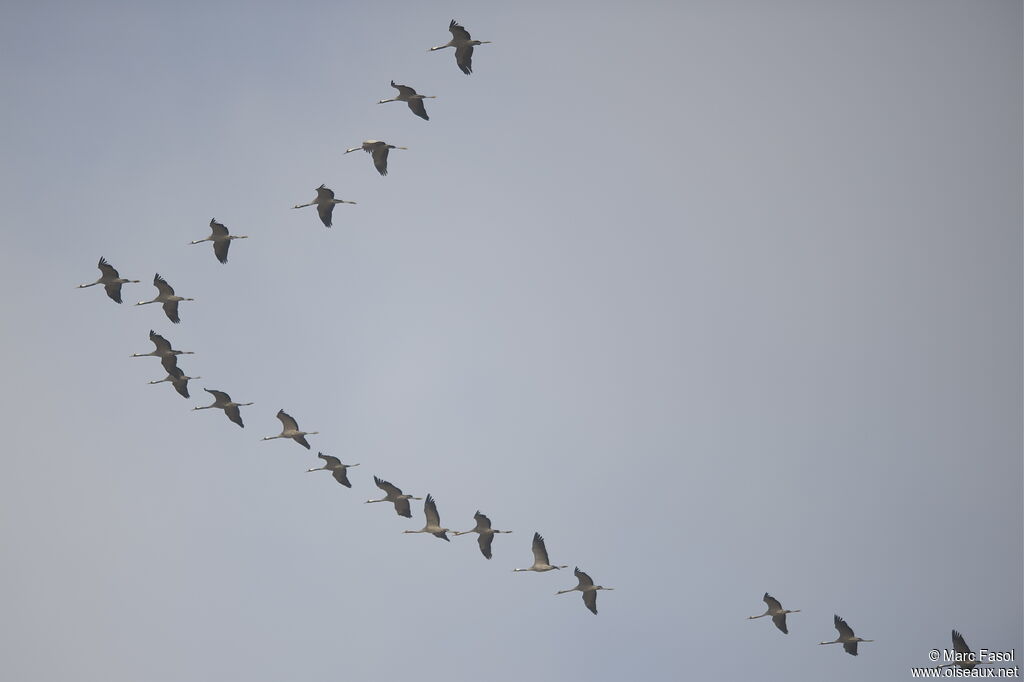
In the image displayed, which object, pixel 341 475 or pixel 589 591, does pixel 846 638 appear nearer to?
pixel 589 591

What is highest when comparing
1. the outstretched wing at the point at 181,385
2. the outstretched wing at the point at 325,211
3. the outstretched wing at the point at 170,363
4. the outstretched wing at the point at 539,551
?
the outstretched wing at the point at 325,211

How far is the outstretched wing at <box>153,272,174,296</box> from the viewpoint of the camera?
69562 mm

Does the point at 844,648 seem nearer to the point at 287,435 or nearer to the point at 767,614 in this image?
the point at 767,614

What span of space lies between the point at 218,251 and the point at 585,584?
18.7m

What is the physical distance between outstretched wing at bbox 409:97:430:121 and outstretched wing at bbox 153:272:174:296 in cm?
1233

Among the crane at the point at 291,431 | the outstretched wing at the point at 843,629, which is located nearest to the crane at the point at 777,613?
the outstretched wing at the point at 843,629

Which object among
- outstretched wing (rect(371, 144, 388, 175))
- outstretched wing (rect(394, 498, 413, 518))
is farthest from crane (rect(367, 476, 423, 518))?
outstretched wing (rect(371, 144, 388, 175))

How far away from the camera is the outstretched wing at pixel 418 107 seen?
65.2 metres

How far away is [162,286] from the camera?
229ft

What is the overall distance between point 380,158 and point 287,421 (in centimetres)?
1189

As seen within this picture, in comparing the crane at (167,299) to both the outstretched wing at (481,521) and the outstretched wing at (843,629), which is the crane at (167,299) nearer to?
the outstretched wing at (481,521)

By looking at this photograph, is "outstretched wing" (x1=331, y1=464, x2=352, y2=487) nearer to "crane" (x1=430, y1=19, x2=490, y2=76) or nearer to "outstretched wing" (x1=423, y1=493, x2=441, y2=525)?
"outstretched wing" (x1=423, y1=493, x2=441, y2=525)

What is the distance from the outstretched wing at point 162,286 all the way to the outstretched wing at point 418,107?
12.3 meters

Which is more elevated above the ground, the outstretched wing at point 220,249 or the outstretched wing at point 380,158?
the outstretched wing at point 380,158
